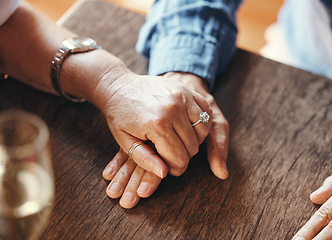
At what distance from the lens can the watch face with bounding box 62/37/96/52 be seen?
27.9 inches

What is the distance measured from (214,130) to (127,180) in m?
0.20

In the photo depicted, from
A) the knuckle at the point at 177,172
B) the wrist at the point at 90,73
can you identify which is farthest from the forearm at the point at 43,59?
the knuckle at the point at 177,172

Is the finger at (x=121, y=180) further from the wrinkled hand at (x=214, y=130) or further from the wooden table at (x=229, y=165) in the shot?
the wrinkled hand at (x=214, y=130)

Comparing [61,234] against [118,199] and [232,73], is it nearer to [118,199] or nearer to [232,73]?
[118,199]

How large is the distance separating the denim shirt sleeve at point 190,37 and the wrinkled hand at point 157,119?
0.12m

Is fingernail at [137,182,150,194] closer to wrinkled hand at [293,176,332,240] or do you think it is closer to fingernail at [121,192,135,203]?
fingernail at [121,192,135,203]

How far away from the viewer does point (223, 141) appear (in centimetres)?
67

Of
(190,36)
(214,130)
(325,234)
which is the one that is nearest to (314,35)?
(190,36)

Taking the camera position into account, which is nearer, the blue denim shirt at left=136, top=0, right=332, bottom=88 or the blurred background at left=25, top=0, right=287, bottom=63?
the blue denim shirt at left=136, top=0, right=332, bottom=88

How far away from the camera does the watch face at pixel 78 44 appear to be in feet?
2.33

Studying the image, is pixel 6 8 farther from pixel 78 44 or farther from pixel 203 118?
pixel 203 118

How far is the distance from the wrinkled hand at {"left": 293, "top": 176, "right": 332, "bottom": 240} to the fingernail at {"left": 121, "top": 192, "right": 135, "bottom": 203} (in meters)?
0.28

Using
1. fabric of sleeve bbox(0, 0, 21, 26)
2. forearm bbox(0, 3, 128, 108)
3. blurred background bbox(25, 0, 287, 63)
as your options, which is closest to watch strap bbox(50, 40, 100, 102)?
forearm bbox(0, 3, 128, 108)

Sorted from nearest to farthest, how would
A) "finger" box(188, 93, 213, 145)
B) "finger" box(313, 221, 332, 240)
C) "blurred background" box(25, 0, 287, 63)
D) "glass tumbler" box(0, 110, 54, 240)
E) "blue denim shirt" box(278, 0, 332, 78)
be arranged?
1. "glass tumbler" box(0, 110, 54, 240)
2. "finger" box(313, 221, 332, 240)
3. "finger" box(188, 93, 213, 145)
4. "blue denim shirt" box(278, 0, 332, 78)
5. "blurred background" box(25, 0, 287, 63)
